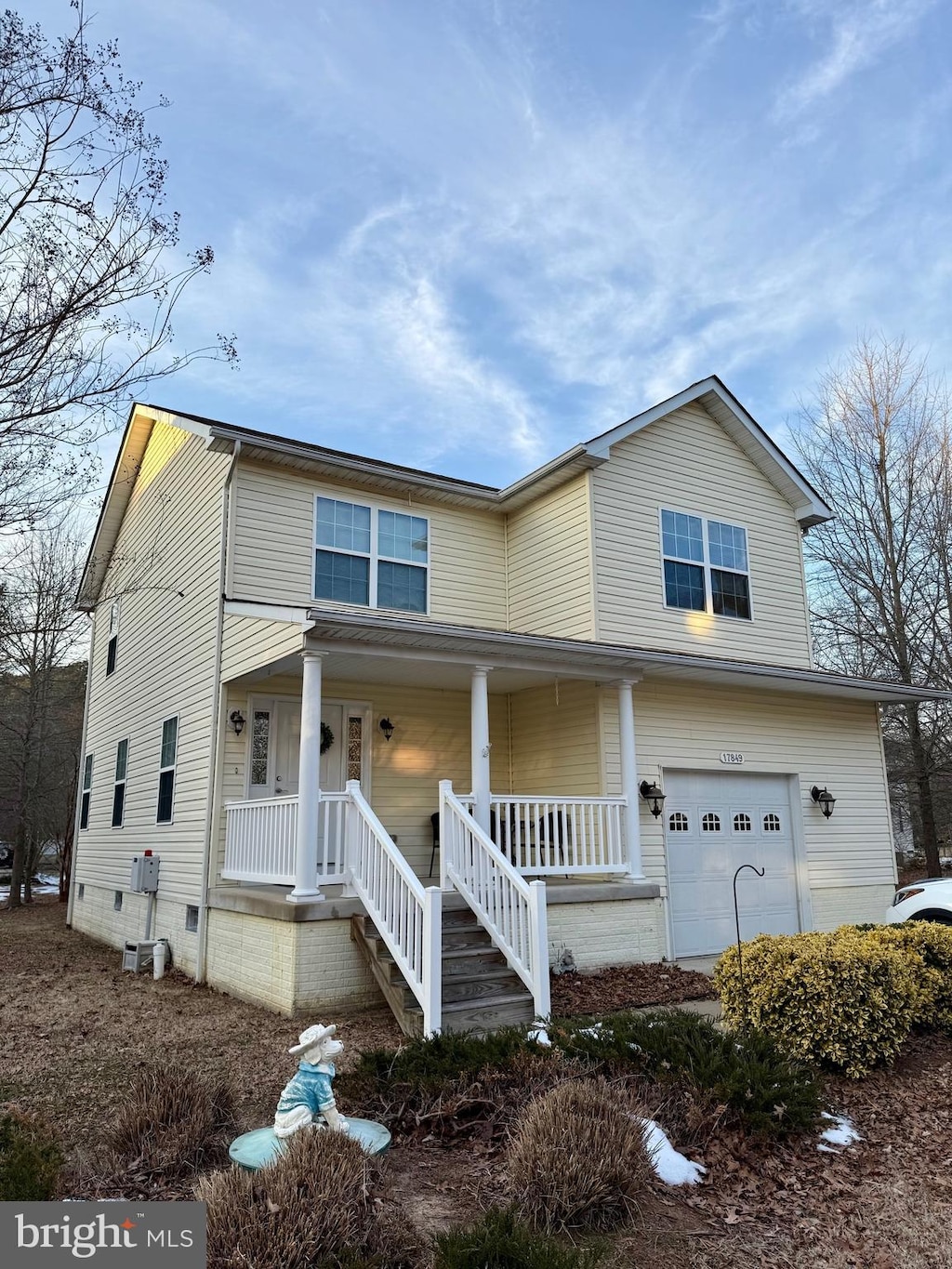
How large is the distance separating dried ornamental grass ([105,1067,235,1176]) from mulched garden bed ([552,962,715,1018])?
3670mm

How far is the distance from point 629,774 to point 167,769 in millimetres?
6371

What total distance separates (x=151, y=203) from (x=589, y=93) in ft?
25.5

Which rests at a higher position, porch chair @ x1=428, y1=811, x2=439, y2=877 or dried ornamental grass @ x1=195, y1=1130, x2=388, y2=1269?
porch chair @ x1=428, y1=811, x2=439, y2=877

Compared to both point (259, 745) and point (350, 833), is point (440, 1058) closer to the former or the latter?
point (350, 833)

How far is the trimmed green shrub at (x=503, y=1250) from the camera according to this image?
289cm

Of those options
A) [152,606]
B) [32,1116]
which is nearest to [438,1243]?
[32,1116]

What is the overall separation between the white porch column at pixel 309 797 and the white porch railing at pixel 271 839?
0.40 feet

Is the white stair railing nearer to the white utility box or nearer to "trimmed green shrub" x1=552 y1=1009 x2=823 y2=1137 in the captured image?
"trimmed green shrub" x1=552 y1=1009 x2=823 y2=1137

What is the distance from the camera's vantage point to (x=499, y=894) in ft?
24.4

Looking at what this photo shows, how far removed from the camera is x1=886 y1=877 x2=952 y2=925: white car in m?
9.76

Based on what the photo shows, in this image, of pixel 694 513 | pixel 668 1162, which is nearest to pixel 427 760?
pixel 694 513

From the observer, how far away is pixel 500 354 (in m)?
18.2

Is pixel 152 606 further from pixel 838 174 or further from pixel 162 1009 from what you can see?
pixel 838 174

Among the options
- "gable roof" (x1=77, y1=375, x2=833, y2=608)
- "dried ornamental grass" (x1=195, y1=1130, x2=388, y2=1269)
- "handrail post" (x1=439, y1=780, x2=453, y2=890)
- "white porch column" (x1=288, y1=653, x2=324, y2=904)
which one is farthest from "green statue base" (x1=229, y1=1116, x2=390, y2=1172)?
"gable roof" (x1=77, y1=375, x2=833, y2=608)
